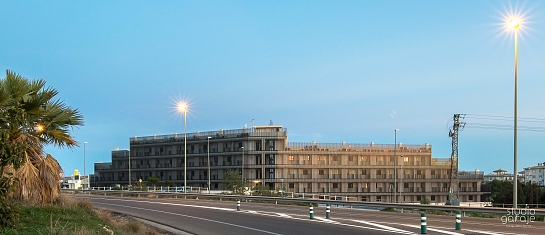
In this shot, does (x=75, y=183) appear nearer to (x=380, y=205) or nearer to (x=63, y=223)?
(x=380, y=205)

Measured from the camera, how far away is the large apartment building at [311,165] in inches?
4021

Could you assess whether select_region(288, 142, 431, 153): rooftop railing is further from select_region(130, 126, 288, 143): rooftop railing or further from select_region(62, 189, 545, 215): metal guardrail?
select_region(62, 189, 545, 215): metal guardrail

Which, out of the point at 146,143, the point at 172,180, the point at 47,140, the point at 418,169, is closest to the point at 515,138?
the point at 47,140

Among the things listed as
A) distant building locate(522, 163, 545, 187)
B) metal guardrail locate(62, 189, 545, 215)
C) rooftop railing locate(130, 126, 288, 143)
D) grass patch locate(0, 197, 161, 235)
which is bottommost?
distant building locate(522, 163, 545, 187)

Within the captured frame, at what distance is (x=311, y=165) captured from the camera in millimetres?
103500

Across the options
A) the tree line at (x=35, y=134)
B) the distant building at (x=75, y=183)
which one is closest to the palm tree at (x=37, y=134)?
the tree line at (x=35, y=134)

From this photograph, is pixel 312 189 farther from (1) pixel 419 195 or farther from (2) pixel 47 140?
(2) pixel 47 140

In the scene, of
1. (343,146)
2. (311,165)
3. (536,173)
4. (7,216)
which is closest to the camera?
(7,216)

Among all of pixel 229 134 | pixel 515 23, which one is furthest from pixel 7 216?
pixel 229 134

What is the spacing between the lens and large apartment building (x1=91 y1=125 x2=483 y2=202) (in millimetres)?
102125

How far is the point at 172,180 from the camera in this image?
112188 mm

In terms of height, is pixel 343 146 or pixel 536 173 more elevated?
pixel 343 146

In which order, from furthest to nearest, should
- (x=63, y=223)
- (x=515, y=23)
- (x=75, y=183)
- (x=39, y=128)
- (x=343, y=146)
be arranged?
(x=343, y=146) < (x=75, y=183) < (x=515, y=23) < (x=39, y=128) < (x=63, y=223)

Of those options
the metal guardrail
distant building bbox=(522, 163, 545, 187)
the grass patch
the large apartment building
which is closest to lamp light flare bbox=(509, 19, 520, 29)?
the metal guardrail
